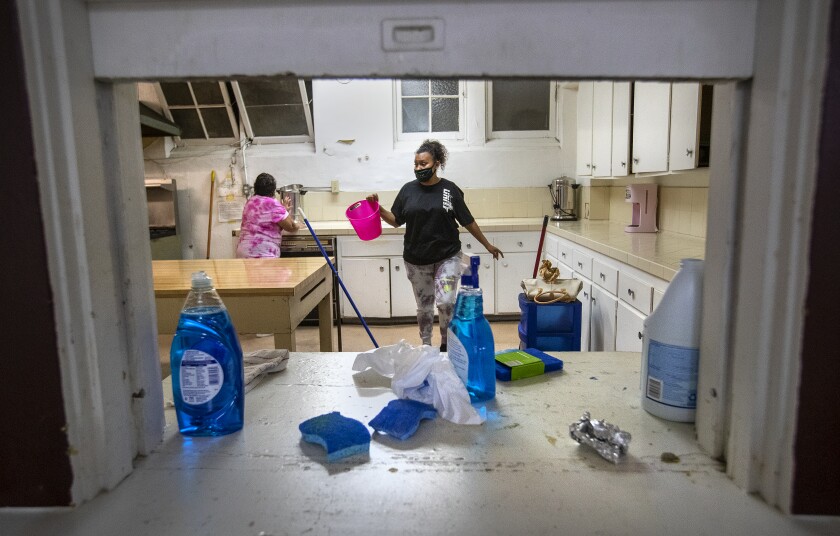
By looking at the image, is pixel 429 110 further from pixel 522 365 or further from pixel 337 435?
pixel 337 435

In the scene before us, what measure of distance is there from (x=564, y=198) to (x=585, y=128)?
735mm

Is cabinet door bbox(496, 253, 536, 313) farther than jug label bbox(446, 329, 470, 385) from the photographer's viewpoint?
Yes

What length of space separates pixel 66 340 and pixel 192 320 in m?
0.19

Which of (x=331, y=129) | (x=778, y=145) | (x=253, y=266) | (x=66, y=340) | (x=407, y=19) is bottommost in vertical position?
(x=253, y=266)

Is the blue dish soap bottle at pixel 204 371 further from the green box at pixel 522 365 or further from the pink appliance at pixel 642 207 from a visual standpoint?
the pink appliance at pixel 642 207

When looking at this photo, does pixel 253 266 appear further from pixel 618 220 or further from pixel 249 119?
pixel 618 220

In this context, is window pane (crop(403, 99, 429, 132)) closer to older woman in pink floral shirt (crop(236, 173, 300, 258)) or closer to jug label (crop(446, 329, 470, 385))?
older woman in pink floral shirt (crop(236, 173, 300, 258))

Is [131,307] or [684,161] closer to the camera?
[131,307]

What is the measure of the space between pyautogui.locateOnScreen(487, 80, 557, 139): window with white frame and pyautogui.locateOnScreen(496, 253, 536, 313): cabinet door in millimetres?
1322

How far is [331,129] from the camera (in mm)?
5016

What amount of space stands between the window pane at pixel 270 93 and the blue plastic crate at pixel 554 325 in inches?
124

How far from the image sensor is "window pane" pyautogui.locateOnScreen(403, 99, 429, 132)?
500 cm

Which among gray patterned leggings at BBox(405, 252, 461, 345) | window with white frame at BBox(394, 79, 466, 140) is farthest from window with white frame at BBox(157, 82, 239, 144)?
gray patterned leggings at BBox(405, 252, 461, 345)

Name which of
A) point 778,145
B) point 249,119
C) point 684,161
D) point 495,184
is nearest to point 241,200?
point 249,119
